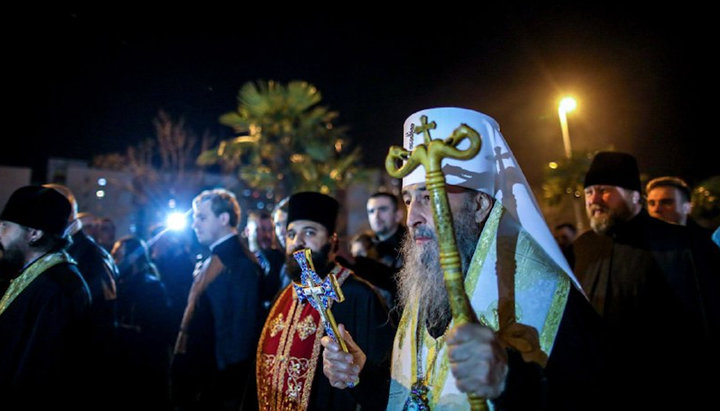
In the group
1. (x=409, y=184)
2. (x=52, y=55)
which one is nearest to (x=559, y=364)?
(x=409, y=184)

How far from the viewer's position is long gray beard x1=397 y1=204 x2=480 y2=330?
233 cm

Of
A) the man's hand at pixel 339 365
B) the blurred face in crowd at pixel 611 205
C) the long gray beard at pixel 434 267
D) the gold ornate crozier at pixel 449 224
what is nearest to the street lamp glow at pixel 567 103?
the blurred face in crowd at pixel 611 205

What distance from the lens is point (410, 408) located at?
7.45ft

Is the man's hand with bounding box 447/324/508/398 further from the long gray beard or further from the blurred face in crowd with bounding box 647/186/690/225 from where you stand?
the blurred face in crowd with bounding box 647/186/690/225

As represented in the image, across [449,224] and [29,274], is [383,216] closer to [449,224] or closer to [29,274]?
[29,274]

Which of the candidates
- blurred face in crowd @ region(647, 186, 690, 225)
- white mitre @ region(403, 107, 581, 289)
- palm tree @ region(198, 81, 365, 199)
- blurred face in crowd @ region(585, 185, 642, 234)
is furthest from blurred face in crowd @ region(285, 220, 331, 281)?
palm tree @ region(198, 81, 365, 199)

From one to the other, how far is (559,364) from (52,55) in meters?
17.8

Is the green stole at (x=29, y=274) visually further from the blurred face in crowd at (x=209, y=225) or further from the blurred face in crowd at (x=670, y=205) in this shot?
the blurred face in crowd at (x=670, y=205)

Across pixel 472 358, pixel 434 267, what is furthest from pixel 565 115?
pixel 472 358

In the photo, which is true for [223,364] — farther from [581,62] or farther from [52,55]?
[52,55]

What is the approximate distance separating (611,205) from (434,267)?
340 cm

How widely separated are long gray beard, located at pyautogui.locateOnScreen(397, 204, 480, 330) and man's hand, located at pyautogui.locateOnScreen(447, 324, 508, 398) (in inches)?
31.1

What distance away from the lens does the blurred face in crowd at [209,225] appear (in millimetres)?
5500

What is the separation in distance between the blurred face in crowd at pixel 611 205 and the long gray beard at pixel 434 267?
3113 millimetres
